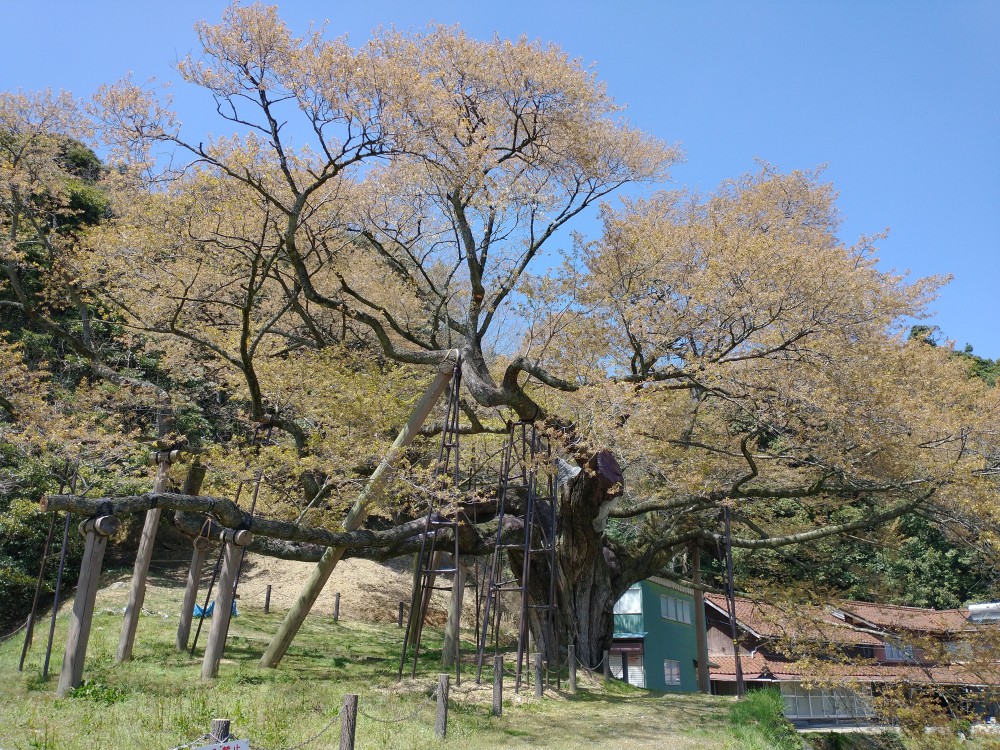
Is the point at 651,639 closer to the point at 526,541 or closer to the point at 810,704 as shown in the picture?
the point at 810,704

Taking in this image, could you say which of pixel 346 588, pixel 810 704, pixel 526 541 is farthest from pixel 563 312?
pixel 810 704

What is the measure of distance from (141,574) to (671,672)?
23.0 meters

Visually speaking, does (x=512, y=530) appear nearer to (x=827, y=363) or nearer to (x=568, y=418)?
(x=568, y=418)

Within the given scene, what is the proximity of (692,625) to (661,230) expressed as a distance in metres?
23.4

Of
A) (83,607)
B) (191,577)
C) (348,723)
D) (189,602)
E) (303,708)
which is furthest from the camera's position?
(189,602)

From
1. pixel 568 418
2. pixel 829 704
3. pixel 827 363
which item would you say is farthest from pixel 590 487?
pixel 829 704

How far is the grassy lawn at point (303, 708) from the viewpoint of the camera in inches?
310

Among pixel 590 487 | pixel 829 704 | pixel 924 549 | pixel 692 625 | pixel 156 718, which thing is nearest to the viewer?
pixel 156 718

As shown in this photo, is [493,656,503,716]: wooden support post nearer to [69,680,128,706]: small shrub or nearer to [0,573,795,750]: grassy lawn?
[0,573,795,750]: grassy lawn

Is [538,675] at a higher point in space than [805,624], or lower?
lower

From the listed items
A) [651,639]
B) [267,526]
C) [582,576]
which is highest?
[267,526]

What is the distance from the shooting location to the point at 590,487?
573 inches

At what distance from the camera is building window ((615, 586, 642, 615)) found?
2798 cm

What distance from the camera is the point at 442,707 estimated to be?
27.8 feet
